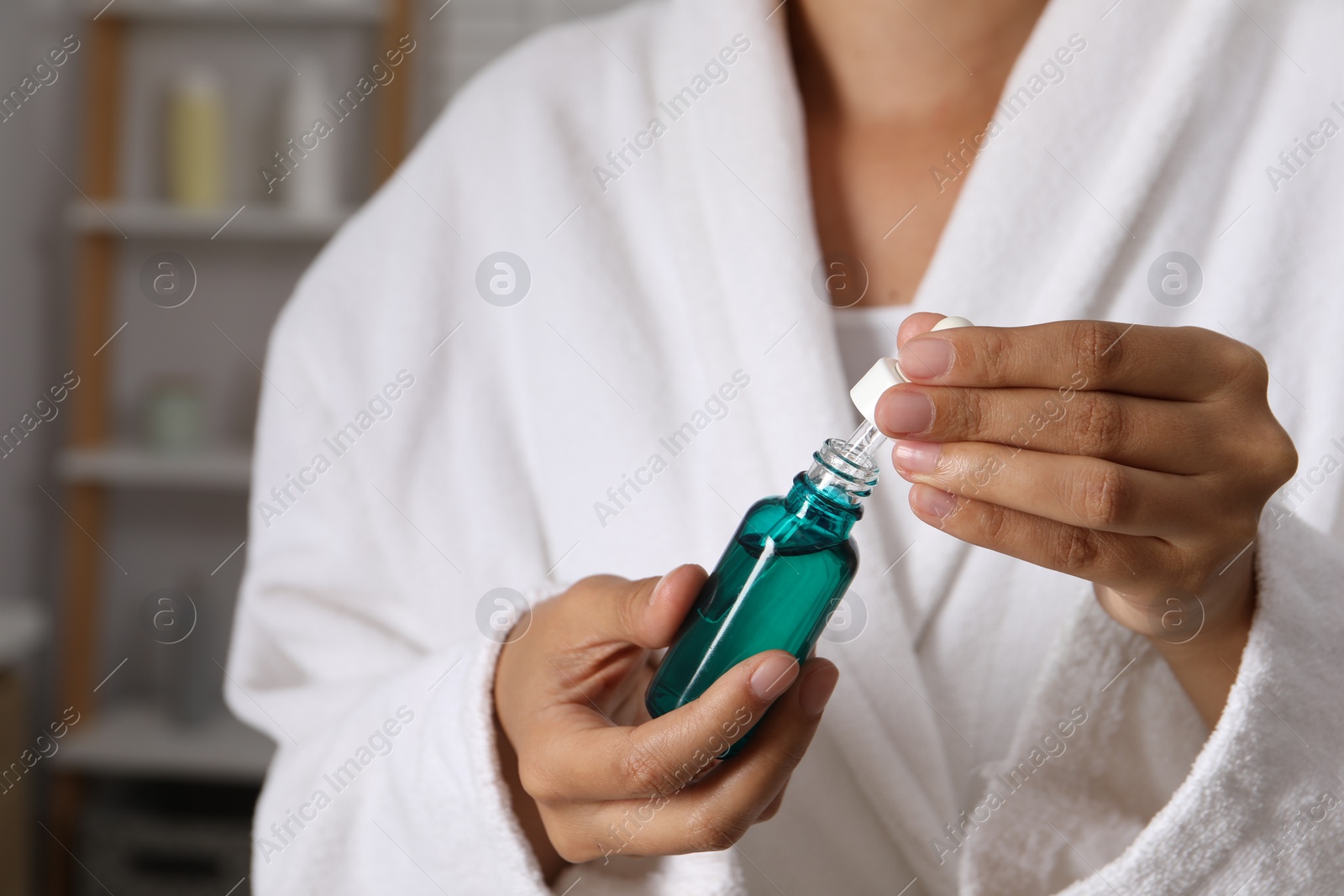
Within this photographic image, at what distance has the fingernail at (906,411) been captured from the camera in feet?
1.29

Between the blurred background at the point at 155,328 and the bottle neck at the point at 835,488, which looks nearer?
the bottle neck at the point at 835,488

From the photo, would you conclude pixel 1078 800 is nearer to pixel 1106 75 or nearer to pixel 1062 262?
pixel 1062 262

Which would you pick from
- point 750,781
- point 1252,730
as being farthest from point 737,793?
point 1252,730

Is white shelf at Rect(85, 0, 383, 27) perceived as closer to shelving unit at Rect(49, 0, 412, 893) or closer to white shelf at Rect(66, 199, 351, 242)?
shelving unit at Rect(49, 0, 412, 893)

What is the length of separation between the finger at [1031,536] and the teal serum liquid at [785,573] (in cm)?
3

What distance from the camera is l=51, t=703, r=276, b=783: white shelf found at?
188 cm

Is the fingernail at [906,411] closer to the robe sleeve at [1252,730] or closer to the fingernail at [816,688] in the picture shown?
the fingernail at [816,688]

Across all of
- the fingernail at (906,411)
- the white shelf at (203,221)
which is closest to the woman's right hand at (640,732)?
the fingernail at (906,411)

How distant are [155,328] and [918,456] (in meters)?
2.02

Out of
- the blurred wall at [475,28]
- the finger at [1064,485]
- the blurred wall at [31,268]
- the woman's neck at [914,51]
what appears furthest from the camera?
the blurred wall at [475,28]

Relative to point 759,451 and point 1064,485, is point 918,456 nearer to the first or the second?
point 1064,485

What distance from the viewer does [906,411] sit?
39 cm

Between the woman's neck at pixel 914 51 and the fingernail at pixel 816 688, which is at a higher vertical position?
the woman's neck at pixel 914 51

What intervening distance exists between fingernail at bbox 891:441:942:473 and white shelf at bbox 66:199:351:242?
1658 mm
